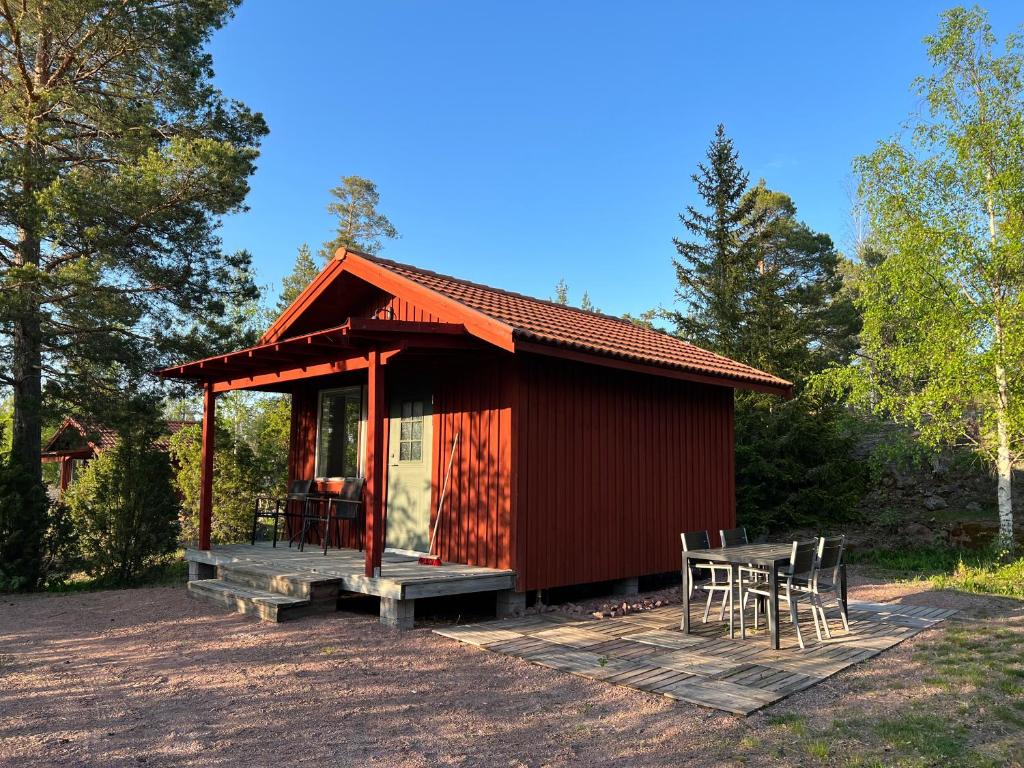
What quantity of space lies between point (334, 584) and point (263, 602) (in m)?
0.64

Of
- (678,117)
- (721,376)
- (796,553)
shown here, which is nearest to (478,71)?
(678,117)

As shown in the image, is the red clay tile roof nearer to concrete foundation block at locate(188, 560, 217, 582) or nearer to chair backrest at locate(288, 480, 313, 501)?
chair backrest at locate(288, 480, 313, 501)

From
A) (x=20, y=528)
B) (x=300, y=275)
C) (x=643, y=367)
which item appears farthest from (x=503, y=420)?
(x=300, y=275)

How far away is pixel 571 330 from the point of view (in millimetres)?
7242

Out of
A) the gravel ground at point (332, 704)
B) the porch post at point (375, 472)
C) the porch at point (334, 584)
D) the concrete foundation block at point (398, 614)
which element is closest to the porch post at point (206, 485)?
the porch at point (334, 584)

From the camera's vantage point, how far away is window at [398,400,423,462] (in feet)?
26.2

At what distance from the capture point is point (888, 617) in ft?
21.3

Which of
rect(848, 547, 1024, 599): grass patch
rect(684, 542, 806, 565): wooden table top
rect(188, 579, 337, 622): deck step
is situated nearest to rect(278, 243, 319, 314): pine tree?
rect(188, 579, 337, 622): deck step

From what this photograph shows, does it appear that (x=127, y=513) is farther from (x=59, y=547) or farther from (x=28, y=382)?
(x=28, y=382)

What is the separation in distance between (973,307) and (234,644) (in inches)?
396

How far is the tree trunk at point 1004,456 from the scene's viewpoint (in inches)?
366

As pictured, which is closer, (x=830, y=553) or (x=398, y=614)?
(x=830, y=553)

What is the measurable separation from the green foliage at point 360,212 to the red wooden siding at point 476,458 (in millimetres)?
23004

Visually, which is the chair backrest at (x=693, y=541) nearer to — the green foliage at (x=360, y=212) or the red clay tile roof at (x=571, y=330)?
the red clay tile roof at (x=571, y=330)
